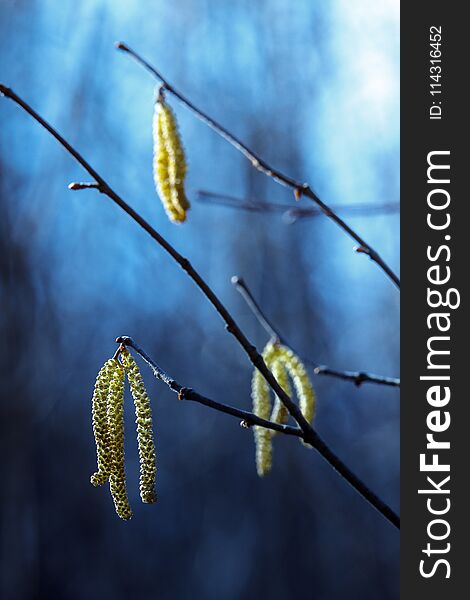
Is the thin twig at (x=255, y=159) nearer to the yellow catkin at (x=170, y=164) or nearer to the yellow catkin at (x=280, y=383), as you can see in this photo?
the yellow catkin at (x=170, y=164)

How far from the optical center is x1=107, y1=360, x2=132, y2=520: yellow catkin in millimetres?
552

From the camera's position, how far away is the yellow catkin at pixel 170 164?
613mm

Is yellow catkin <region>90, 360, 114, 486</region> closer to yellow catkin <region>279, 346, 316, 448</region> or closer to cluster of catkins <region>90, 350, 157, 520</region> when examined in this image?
cluster of catkins <region>90, 350, 157, 520</region>

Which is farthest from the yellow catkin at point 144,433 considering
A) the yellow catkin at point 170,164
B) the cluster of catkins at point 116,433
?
the yellow catkin at point 170,164

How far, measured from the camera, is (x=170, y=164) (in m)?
0.62

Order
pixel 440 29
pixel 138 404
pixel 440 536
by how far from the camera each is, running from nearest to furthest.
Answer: pixel 138 404 → pixel 440 536 → pixel 440 29

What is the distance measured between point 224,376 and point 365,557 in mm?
1128

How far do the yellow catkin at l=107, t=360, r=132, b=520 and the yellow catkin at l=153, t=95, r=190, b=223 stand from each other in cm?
15

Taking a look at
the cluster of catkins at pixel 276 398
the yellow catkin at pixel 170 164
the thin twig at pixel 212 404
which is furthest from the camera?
the cluster of catkins at pixel 276 398

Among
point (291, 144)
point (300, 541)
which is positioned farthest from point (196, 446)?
point (291, 144)

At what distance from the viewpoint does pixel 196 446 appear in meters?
3.58

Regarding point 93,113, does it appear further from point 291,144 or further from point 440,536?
point 440,536

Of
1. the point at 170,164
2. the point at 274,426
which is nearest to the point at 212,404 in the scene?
the point at 274,426

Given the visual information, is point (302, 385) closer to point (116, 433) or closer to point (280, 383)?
point (280, 383)
